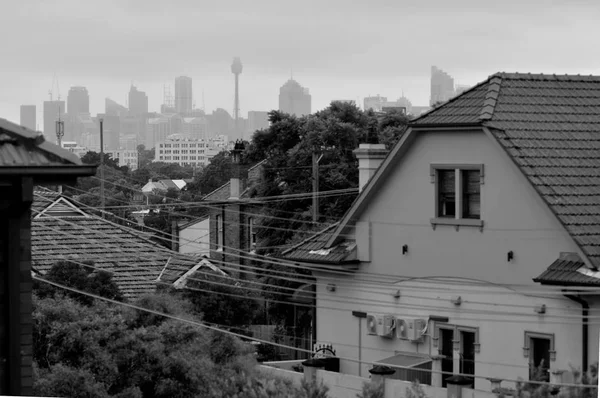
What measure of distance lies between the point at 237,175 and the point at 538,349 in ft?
47.9

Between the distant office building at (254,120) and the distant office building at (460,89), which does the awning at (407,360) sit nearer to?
the distant office building at (460,89)

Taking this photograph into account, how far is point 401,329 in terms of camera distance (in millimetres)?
11828

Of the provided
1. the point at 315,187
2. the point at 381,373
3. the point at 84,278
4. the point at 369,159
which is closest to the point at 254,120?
the point at 315,187

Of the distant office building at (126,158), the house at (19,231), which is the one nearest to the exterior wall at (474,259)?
the house at (19,231)

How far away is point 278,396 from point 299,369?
145 inches

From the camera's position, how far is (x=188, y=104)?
11.1 metres

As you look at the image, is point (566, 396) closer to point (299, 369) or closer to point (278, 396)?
point (278, 396)

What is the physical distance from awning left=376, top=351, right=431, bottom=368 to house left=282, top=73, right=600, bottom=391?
13 mm

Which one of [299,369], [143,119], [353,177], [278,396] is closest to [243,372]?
[278,396]

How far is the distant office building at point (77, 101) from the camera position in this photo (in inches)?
401

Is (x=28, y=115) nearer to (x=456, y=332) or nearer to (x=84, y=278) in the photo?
(x=84, y=278)

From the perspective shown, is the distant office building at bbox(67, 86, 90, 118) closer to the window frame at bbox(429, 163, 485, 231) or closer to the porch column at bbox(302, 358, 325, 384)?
the porch column at bbox(302, 358, 325, 384)

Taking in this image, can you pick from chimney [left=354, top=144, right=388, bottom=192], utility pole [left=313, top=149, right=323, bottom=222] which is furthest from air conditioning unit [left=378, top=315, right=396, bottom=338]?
utility pole [left=313, top=149, right=323, bottom=222]

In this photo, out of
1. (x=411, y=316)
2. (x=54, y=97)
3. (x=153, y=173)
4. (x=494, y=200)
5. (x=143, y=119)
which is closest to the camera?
(x=54, y=97)
